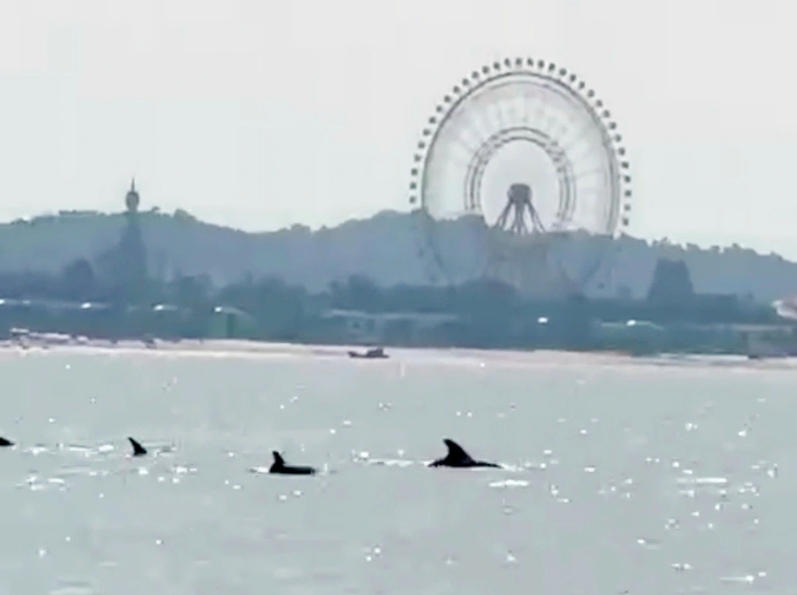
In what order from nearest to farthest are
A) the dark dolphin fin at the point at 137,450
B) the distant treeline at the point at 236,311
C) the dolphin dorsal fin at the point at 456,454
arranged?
the dolphin dorsal fin at the point at 456,454, the dark dolphin fin at the point at 137,450, the distant treeline at the point at 236,311

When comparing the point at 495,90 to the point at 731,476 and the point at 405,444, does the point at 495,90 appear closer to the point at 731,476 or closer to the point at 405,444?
the point at 405,444

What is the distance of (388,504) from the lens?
61250 mm

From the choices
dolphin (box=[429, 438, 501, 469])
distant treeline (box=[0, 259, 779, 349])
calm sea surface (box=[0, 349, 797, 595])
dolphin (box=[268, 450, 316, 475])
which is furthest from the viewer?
distant treeline (box=[0, 259, 779, 349])

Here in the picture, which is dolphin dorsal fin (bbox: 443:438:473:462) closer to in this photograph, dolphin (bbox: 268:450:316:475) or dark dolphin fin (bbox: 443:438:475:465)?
dark dolphin fin (bbox: 443:438:475:465)

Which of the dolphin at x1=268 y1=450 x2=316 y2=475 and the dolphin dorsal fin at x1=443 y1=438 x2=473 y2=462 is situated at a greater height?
the dolphin dorsal fin at x1=443 y1=438 x2=473 y2=462

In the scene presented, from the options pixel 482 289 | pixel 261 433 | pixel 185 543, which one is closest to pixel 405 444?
pixel 261 433

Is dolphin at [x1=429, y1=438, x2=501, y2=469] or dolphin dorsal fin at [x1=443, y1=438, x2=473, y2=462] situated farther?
dolphin at [x1=429, y1=438, x2=501, y2=469]

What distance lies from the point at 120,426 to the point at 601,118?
24094 mm

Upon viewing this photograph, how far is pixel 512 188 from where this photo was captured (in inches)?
4924

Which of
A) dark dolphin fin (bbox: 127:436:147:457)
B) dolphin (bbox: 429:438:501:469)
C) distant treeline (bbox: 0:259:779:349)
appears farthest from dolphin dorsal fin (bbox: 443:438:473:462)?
distant treeline (bbox: 0:259:779:349)

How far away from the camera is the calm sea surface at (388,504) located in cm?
4853

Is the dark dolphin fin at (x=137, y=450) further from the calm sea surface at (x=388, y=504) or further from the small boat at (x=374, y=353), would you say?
the small boat at (x=374, y=353)

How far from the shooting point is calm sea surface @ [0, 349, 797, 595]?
48.5 metres

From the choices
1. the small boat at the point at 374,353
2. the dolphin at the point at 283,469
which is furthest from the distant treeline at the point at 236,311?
the dolphin at the point at 283,469
